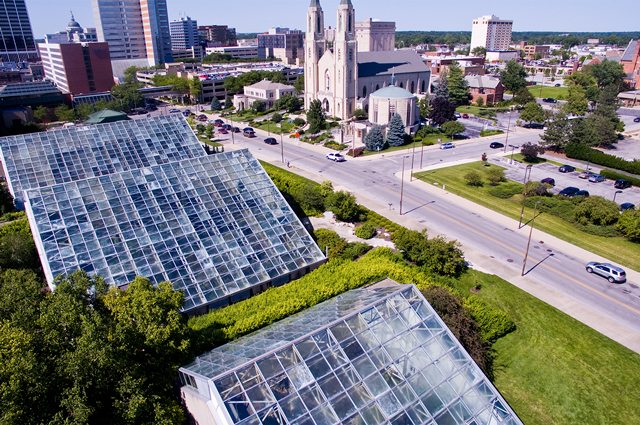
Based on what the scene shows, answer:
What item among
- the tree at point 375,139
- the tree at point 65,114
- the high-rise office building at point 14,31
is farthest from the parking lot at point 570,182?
the high-rise office building at point 14,31

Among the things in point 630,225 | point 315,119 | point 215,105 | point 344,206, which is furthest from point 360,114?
point 630,225

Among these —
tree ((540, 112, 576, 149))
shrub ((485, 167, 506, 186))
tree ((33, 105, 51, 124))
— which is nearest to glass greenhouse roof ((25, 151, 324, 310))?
shrub ((485, 167, 506, 186))

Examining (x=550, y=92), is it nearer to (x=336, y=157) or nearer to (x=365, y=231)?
(x=336, y=157)

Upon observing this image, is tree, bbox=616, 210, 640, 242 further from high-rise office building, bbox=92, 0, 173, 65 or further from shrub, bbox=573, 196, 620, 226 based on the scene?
high-rise office building, bbox=92, 0, 173, 65

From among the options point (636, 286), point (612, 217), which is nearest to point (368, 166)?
point (612, 217)

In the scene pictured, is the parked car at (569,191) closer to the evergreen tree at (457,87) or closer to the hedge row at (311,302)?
the hedge row at (311,302)

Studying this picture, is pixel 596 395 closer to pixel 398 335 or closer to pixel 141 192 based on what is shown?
pixel 398 335

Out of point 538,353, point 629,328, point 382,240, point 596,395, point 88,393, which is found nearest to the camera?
point 88,393
